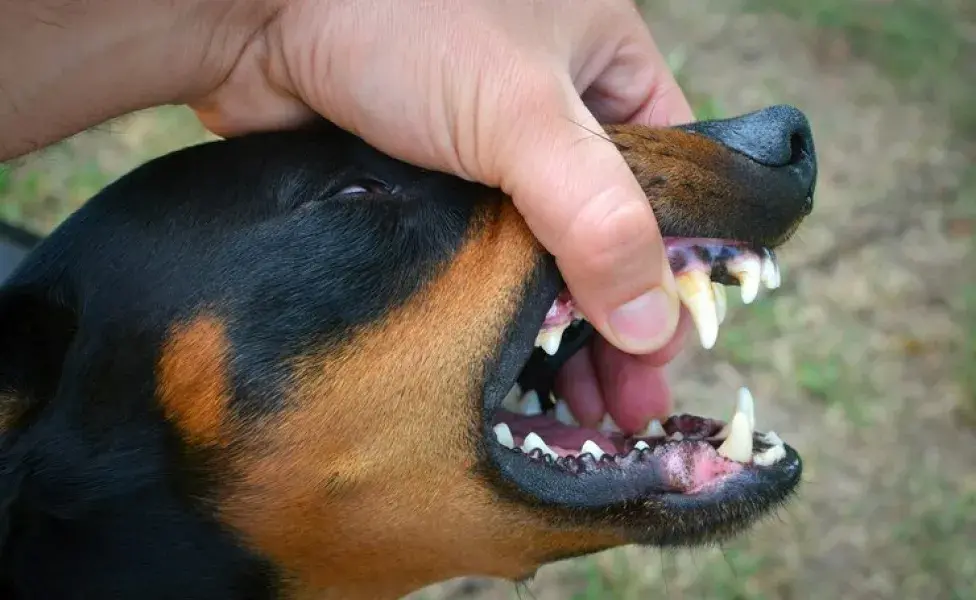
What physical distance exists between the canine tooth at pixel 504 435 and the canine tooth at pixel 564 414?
353mm

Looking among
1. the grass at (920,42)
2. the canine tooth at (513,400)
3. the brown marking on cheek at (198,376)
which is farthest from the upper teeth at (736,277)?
the grass at (920,42)

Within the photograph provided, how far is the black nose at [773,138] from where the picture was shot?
234 cm

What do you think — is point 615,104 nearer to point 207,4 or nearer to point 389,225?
point 389,225

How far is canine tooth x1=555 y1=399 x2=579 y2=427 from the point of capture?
9.16ft

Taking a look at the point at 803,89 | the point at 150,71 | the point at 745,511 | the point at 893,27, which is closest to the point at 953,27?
the point at 893,27

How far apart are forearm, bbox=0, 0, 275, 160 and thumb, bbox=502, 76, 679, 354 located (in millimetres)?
743

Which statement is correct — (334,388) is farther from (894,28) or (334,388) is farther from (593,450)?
(894,28)

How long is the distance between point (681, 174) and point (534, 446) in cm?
69

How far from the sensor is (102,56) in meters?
2.29

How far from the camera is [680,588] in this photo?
372 centimetres

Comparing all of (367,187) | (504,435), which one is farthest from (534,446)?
(367,187)

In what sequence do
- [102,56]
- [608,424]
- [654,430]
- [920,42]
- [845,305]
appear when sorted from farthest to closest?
[920,42] → [845,305] → [608,424] → [654,430] → [102,56]

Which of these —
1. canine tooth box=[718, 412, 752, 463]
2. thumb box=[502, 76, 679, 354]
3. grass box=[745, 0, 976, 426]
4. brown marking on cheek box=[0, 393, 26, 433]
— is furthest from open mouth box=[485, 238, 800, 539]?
grass box=[745, 0, 976, 426]

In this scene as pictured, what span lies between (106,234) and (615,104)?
4.68ft
